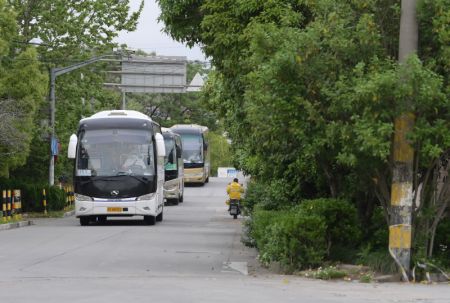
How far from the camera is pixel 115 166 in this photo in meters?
32.2

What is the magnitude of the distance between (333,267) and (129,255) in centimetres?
547

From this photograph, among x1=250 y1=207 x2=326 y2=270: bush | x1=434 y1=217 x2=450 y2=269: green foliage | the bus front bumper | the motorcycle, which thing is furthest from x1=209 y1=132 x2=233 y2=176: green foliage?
x1=250 y1=207 x2=326 y2=270: bush

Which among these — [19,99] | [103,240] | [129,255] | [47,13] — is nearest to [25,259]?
[129,255]

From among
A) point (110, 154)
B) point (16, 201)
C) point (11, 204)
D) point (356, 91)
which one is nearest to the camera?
point (356, 91)

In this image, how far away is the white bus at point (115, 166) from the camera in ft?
105

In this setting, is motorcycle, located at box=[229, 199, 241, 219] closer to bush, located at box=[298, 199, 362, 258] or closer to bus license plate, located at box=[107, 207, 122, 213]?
bus license plate, located at box=[107, 207, 122, 213]

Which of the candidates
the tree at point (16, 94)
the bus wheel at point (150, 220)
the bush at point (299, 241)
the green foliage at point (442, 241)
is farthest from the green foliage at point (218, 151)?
the bush at point (299, 241)

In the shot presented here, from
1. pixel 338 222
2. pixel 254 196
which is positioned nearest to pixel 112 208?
pixel 254 196

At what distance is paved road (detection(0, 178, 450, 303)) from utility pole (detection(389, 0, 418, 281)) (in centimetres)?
80

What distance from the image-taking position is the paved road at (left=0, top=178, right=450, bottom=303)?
12.9 m

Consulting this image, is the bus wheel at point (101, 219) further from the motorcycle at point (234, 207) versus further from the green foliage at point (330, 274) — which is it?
the green foliage at point (330, 274)

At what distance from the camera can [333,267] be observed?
16250 millimetres

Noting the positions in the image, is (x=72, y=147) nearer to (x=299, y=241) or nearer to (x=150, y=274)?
(x=150, y=274)

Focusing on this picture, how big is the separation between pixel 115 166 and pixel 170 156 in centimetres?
1989
